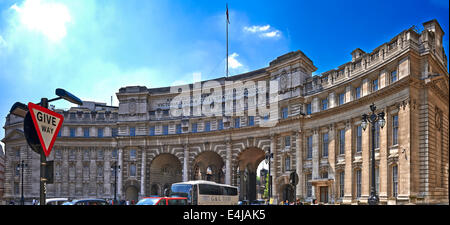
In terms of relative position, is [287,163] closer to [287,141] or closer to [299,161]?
[287,141]

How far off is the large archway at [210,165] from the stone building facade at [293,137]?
217 mm

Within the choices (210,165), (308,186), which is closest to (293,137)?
(308,186)

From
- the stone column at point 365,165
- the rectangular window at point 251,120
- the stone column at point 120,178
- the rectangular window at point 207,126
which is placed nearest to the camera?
the stone column at point 365,165

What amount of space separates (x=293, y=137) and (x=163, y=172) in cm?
2663

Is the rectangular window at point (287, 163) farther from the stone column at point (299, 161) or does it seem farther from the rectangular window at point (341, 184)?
the rectangular window at point (341, 184)

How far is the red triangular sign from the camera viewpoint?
23.1 ft

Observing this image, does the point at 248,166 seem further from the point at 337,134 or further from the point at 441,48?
the point at 441,48

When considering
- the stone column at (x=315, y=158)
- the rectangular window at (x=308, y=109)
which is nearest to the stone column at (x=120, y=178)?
the rectangular window at (x=308, y=109)

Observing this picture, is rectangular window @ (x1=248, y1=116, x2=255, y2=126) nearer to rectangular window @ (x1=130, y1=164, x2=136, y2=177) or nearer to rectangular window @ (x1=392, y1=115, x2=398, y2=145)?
rectangular window @ (x1=392, y1=115, x2=398, y2=145)

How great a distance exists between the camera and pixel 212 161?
63.4 metres

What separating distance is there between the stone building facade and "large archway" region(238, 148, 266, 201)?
0.17 metres

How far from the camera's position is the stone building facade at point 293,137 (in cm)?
3172
